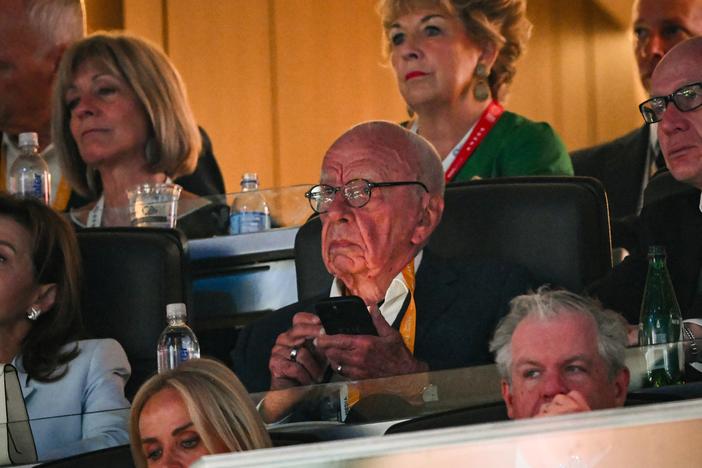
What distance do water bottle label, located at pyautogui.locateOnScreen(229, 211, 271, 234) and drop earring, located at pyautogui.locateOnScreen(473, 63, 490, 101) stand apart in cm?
66

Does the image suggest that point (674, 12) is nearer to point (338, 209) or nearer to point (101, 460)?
point (338, 209)

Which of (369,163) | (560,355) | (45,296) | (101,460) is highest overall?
(369,163)

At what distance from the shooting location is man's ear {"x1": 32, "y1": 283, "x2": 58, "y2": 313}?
8.77 ft

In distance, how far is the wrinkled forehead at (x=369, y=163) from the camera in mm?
2668

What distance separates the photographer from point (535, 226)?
2.61 metres

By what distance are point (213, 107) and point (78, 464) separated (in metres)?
4.05

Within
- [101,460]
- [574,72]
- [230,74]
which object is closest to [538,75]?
[574,72]

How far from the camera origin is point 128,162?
11.2 ft

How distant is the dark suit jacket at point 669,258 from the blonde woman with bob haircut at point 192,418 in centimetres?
87

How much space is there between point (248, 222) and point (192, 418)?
146 centimetres

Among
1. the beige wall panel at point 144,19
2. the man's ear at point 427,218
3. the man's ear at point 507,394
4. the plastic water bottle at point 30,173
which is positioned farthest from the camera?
the beige wall panel at point 144,19

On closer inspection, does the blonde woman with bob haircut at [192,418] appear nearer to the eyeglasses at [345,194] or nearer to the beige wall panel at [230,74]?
the eyeglasses at [345,194]

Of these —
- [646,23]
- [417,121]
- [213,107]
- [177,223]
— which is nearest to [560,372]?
[177,223]

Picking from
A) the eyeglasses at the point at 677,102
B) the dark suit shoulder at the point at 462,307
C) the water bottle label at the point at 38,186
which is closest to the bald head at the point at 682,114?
the eyeglasses at the point at 677,102
